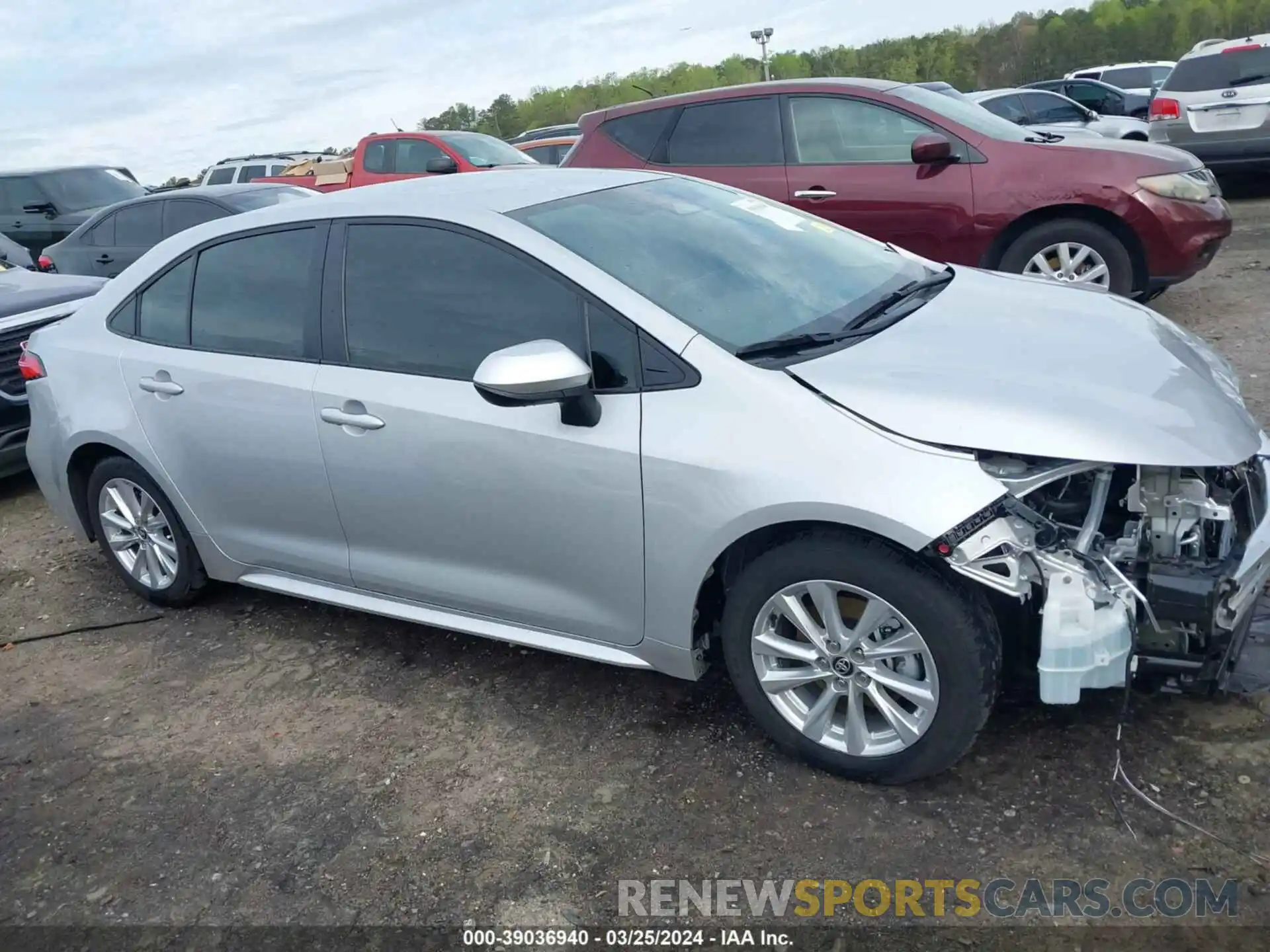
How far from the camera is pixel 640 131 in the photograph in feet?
24.8

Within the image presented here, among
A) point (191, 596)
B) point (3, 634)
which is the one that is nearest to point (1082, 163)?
point (191, 596)

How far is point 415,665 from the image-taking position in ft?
12.6

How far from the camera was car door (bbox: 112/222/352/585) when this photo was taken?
3629 mm

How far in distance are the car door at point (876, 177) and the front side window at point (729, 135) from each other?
0.12 m

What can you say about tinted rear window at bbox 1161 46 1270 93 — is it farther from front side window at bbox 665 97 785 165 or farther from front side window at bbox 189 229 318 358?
front side window at bbox 189 229 318 358

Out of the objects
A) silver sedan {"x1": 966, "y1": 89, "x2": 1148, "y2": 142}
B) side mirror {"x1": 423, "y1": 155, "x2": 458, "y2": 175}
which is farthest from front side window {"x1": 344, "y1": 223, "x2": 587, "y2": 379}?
silver sedan {"x1": 966, "y1": 89, "x2": 1148, "y2": 142}

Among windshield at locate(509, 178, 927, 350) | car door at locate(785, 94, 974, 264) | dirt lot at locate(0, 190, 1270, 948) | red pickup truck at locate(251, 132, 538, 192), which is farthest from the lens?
red pickup truck at locate(251, 132, 538, 192)

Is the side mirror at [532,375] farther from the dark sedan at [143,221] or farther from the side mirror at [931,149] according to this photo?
the dark sedan at [143,221]

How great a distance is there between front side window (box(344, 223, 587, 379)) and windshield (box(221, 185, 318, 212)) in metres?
5.77

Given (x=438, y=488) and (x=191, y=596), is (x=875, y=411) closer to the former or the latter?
(x=438, y=488)

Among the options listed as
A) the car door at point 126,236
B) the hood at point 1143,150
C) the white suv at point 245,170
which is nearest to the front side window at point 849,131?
the hood at point 1143,150

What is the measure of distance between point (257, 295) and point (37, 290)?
3957mm

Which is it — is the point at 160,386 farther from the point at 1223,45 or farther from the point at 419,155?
the point at 1223,45

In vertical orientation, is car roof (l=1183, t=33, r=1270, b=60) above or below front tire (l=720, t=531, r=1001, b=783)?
above
